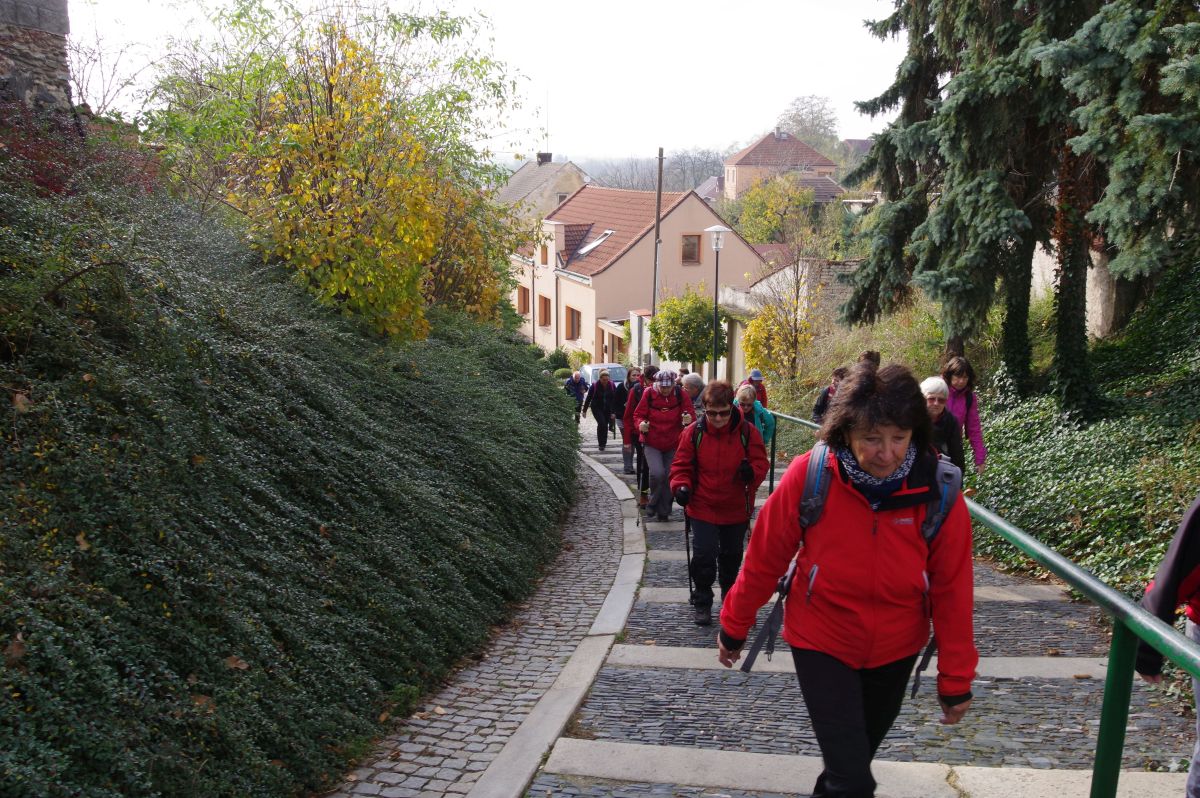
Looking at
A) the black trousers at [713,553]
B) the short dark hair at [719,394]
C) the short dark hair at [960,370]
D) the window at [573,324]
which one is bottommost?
the black trousers at [713,553]

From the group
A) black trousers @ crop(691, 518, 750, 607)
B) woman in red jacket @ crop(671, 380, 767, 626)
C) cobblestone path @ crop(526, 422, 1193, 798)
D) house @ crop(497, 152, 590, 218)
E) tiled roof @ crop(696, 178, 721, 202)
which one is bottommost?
cobblestone path @ crop(526, 422, 1193, 798)

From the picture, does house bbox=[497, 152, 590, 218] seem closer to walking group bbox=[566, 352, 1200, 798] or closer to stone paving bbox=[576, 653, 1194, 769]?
stone paving bbox=[576, 653, 1194, 769]

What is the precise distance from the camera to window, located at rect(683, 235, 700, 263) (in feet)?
134

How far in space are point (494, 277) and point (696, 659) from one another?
34.5ft

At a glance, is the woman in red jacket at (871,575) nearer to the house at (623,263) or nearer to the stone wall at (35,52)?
the stone wall at (35,52)

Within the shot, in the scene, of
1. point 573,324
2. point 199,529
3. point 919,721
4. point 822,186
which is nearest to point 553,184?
point 573,324

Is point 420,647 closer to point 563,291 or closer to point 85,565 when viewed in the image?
point 85,565

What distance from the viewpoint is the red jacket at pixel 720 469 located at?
6215mm

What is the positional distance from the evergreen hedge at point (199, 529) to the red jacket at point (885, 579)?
7.64 ft

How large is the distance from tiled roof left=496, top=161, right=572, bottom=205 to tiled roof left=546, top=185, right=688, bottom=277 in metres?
7.39

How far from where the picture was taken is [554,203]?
5647cm

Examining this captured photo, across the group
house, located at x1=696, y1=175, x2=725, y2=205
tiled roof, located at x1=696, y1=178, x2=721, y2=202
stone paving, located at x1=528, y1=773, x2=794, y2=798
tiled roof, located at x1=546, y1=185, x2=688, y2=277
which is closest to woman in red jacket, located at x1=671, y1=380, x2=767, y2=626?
stone paving, located at x1=528, y1=773, x2=794, y2=798

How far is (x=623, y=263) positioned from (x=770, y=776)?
118 ft

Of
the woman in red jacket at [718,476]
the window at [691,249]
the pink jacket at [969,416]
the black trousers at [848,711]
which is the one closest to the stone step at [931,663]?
the woman in red jacket at [718,476]
